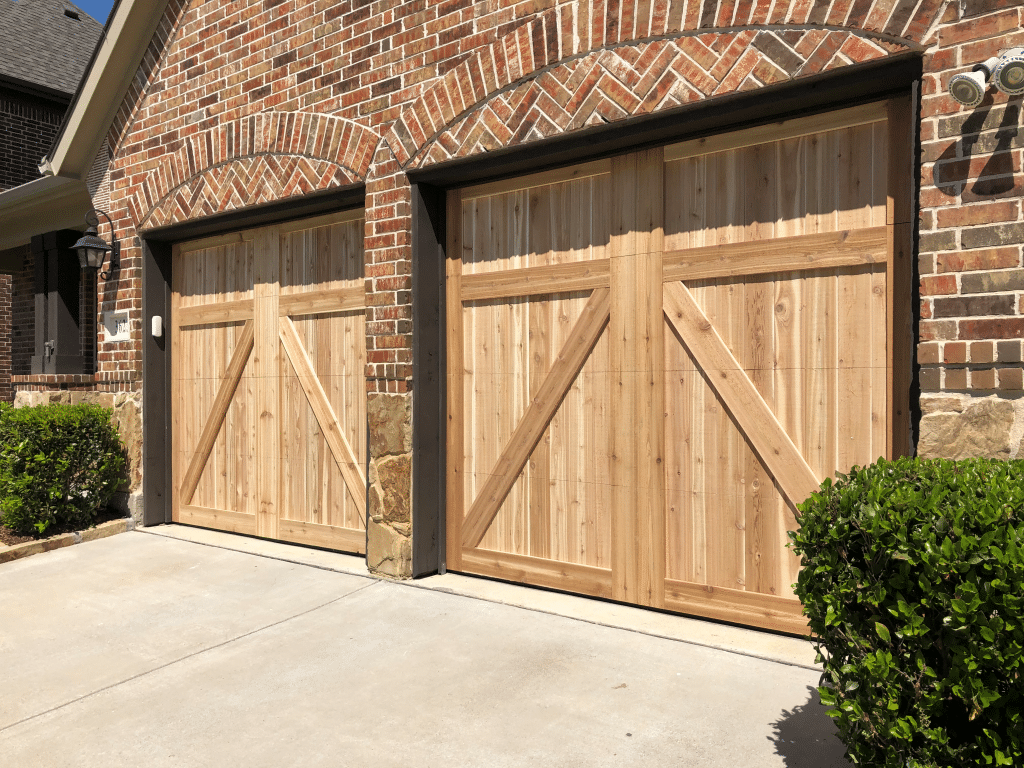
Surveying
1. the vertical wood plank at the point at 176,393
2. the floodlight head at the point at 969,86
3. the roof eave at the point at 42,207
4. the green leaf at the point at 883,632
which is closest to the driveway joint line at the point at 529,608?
the vertical wood plank at the point at 176,393

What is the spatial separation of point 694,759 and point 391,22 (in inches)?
Answer: 201

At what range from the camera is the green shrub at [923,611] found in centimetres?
213

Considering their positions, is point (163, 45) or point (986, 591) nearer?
point (986, 591)

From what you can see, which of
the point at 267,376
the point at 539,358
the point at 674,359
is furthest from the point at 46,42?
the point at 674,359

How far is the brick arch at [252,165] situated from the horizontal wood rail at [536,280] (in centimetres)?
125

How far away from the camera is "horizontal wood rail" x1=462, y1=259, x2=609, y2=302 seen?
4820mm

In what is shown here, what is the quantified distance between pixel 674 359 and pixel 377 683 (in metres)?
2.46

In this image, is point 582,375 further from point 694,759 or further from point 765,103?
point 694,759

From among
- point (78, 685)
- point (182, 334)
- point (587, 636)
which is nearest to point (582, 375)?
point (587, 636)

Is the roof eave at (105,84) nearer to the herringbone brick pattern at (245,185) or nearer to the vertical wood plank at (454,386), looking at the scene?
the herringbone brick pattern at (245,185)

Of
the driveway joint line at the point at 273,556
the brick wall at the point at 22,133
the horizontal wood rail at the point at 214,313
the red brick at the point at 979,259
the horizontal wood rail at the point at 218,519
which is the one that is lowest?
the driveway joint line at the point at 273,556

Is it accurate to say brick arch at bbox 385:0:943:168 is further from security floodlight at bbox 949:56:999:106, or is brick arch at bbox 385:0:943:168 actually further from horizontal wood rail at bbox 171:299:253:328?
horizontal wood rail at bbox 171:299:253:328

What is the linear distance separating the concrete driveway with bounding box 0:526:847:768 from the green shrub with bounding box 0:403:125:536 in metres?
1.52

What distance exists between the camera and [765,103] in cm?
402
